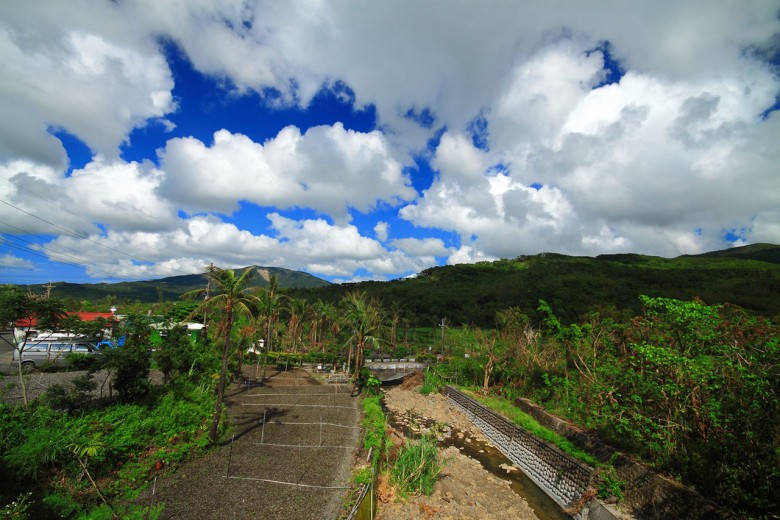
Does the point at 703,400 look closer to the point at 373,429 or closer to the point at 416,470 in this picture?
the point at 416,470

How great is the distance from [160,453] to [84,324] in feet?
28.8

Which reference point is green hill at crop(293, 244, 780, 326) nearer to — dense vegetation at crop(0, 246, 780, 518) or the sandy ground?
dense vegetation at crop(0, 246, 780, 518)

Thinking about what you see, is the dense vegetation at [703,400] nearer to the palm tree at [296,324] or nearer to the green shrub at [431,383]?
the green shrub at [431,383]

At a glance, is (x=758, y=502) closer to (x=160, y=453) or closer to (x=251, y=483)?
(x=251, y=483)

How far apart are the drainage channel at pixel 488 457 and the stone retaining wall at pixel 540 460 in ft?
1.10

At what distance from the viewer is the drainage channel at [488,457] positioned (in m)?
12.9

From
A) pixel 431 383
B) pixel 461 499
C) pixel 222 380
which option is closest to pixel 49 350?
pixel 222 380

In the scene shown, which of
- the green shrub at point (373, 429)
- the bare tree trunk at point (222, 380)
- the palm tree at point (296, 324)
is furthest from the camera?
the palm tree at point (296, 324)

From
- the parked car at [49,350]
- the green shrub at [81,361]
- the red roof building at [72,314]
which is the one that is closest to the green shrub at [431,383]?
the green shrub at [81,361]

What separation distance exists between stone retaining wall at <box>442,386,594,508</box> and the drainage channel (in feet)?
1.10

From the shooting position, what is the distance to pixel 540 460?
14977 millimetres

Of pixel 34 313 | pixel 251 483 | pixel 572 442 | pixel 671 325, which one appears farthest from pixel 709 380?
pixel 34 313

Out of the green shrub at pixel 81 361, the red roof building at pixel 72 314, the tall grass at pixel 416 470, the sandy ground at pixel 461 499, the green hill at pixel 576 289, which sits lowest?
the sandy ground at pixel 461 499

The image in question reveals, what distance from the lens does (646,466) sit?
1097 cm
